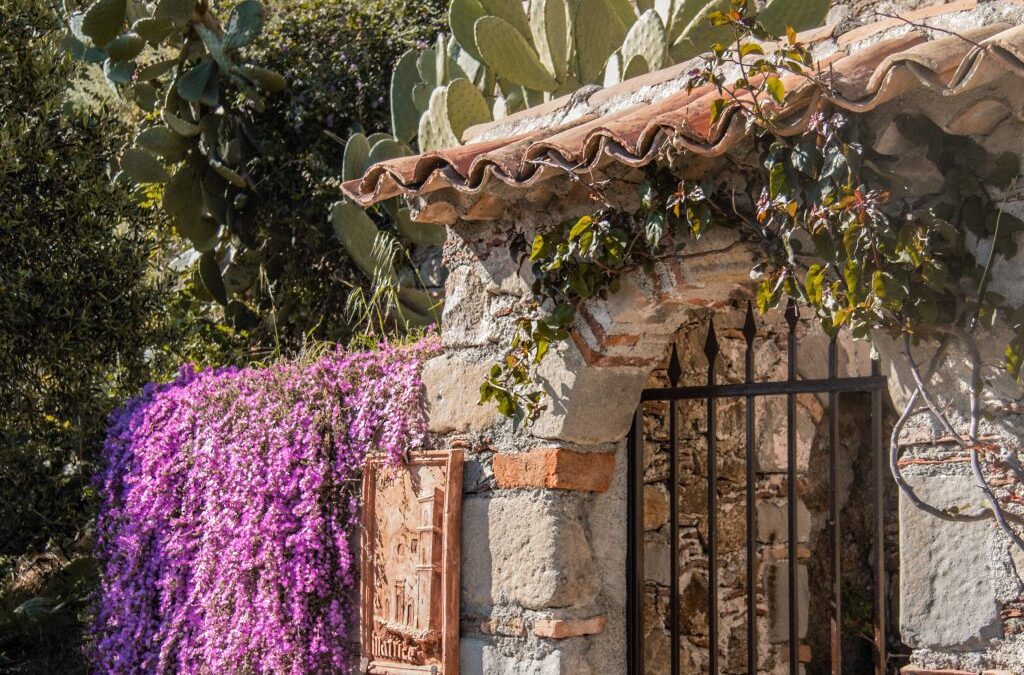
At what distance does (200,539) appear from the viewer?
15.4ft

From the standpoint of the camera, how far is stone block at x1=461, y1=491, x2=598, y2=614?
3.46m

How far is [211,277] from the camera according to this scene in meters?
6.84

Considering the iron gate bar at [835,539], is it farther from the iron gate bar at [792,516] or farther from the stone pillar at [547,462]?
the stone pillar at [547,462]

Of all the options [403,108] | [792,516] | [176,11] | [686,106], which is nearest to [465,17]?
[403,108]

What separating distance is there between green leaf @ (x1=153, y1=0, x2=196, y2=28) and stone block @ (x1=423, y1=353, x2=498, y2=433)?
132 inches

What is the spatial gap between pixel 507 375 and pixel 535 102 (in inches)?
76.6

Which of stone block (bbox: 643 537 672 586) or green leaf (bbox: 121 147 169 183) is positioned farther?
green leaf (bbox: 121 147 169 183)

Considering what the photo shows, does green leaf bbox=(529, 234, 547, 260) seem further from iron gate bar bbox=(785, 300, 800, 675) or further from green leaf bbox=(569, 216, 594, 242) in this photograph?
iron gate bar bbox=(785, 300, 800, 675)

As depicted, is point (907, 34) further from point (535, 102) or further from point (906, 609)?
point (535, 102)

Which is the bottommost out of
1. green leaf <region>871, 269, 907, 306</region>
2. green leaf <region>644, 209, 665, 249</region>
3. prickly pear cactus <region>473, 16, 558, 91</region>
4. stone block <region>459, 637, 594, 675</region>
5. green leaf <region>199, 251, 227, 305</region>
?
stone block <region>459, 637, 594, 675</region>

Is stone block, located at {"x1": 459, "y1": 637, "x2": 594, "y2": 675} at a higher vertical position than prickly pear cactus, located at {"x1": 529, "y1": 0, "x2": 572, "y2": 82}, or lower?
lower

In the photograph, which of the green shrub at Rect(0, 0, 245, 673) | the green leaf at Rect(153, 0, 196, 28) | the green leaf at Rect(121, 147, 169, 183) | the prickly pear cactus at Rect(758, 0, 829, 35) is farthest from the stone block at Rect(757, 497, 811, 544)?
the green leaf at Rect(153, 0, 196, 28)

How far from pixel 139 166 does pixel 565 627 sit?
3.75m

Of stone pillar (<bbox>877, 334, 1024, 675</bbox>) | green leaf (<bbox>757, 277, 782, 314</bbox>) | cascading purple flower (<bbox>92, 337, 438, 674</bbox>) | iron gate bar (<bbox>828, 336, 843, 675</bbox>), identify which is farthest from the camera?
cascading purple flower (<bbox>92, 337, 438, 674</bbox>)
